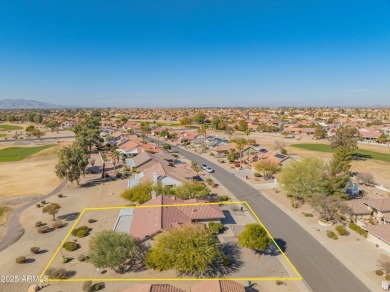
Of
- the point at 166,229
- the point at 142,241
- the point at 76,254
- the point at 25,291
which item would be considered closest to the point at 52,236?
the point at 76,254

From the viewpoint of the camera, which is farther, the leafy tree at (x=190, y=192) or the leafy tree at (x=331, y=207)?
the leafy tree at (x=190, y=192)

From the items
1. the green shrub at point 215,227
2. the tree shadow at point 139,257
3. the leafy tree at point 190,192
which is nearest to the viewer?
the tree shadow at point 139,257

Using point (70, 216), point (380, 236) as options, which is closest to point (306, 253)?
point (380, 236)

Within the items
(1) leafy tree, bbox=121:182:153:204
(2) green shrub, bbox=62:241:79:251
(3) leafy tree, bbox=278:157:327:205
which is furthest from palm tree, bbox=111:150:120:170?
(3) leafy tree, bbox=278:157:327:205

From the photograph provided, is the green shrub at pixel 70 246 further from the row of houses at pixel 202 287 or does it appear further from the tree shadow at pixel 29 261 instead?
the row of houses at pixel 202 287

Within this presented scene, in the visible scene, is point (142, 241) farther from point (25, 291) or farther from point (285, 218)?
point (285, 218)

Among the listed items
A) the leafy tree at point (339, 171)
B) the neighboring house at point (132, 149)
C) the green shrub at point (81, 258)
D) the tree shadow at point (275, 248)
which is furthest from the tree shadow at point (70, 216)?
the leafy tree at point (339, 171)
